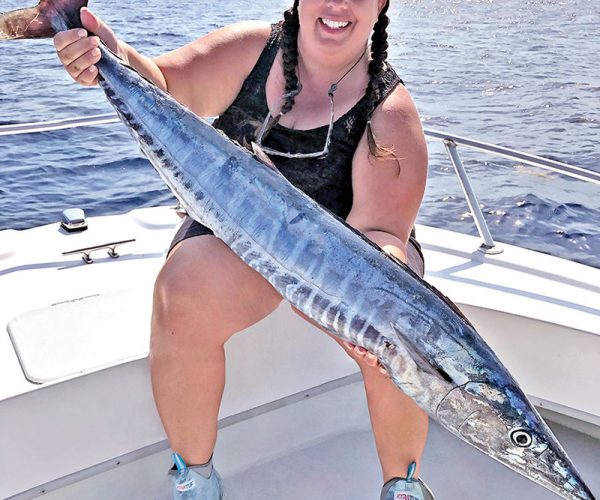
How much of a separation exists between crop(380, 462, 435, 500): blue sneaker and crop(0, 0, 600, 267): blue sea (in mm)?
3951

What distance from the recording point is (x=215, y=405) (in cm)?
185

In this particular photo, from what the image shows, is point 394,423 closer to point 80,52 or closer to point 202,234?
point 202,234

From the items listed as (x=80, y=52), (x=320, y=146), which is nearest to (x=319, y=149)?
(x=320, y=146)

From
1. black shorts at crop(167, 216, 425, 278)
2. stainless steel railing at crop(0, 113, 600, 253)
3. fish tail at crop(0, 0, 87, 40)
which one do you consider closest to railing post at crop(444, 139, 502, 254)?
stainless steel railing at crop(0, 113, 600, 253)

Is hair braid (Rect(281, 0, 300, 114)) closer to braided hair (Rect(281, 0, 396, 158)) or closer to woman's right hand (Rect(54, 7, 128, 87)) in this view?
braided hair (Rect(281, 0, 396, 158))

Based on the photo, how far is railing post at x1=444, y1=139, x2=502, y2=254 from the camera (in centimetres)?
269

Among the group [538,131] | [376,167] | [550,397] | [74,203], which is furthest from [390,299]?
[538,131]

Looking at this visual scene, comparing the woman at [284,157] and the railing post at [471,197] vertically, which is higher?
the woman at [284,157]

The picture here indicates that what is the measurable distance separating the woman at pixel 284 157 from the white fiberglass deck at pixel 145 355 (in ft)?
0.90

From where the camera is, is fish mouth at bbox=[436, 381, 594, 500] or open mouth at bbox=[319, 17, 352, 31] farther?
open mouth at bbox=[319, 17, 352, 31]

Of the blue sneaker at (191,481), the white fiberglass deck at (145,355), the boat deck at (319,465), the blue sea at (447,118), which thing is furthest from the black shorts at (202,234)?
the blue sea at (447,118)

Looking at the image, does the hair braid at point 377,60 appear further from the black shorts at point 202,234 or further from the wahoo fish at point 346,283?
the wahoo fish at point 346,283

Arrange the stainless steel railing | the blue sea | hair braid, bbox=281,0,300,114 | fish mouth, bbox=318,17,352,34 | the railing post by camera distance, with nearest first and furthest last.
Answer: fish mouth, bbox=318,17,352,34, hair braid, bbox=281,0,300,114, the stainless steel railing, the railing post, the blue sea

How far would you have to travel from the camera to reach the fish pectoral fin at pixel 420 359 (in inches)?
53.6
